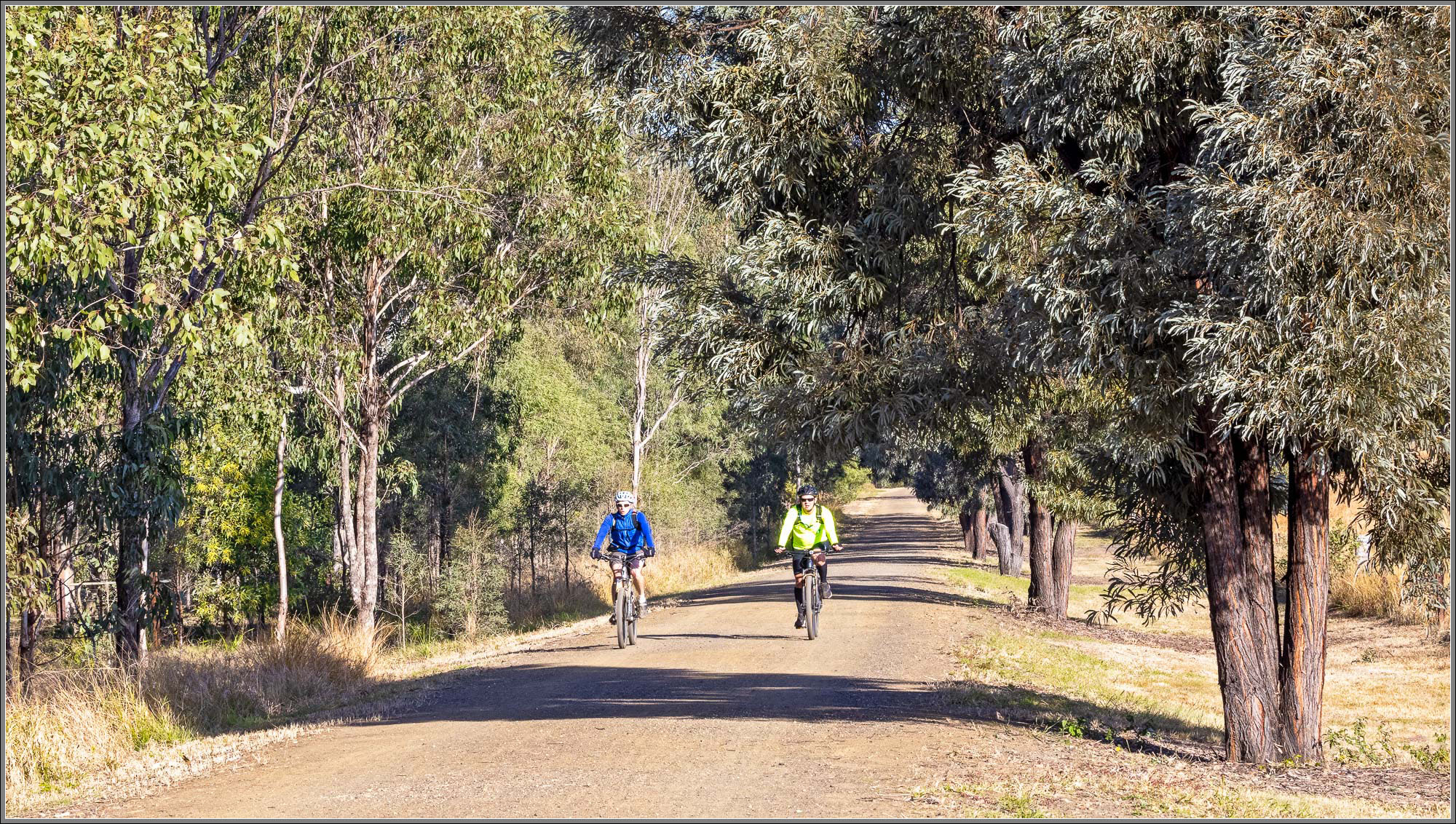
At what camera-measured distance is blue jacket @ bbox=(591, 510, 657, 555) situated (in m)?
15.4

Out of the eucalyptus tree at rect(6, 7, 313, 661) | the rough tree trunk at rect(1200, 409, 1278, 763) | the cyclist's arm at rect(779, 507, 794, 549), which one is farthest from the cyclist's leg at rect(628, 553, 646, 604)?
the rough tree trunk at rect(1200, 409, 1278, 763)

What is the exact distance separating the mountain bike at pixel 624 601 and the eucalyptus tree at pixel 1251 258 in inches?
263

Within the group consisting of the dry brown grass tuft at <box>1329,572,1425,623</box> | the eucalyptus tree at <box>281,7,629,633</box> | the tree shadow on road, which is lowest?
the dry brown grass tuft at <box>1329,572,1425,623</box>

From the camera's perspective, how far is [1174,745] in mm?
11719

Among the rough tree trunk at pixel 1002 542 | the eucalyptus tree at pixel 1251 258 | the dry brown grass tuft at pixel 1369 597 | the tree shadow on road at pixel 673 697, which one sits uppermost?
the eucalyptus tree at pixel 1251 258

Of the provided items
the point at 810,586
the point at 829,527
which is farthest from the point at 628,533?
the point at 810,586

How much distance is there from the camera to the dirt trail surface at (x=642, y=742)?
742 cm

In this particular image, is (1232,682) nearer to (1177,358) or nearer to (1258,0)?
(1177,358)

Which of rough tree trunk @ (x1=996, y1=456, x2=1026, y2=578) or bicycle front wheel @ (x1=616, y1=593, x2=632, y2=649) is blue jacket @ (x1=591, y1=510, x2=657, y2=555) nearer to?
bicycle front wheel @ (x1=616, y1=593, x2=632, y2=649)

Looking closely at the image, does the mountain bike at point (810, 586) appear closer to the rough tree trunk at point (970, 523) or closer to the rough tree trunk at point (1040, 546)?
the rough tree trunk at point (1040, 546)

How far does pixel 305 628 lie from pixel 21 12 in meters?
11.2

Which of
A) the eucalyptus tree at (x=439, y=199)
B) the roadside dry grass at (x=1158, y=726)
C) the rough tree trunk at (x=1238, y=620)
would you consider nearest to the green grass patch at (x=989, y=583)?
the roadside dry grass at (x=1158, y=726)

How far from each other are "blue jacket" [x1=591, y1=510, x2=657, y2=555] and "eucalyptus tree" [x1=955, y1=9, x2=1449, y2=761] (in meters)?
6.44

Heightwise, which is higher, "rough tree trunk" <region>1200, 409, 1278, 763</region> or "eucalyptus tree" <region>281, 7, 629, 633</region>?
"eucalyptus tree" <region>281, 7, 629, 633</region>
